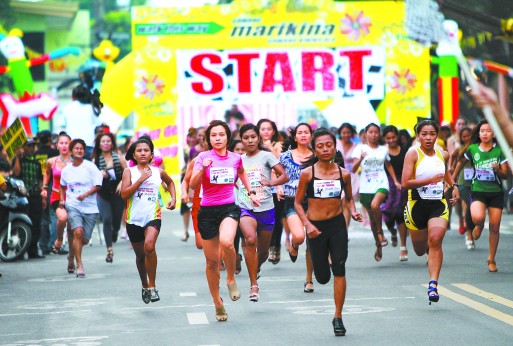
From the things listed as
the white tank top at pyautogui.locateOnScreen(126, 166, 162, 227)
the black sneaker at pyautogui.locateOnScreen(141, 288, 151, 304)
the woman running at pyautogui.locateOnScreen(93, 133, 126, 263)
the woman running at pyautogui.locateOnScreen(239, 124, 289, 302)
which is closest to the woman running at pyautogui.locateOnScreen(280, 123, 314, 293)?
the woman running at pyautogui.locateOnScreen(239, 124, 289, 302)

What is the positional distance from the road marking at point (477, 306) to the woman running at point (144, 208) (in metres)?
2.95

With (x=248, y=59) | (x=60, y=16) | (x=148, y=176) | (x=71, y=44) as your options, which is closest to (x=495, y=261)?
(x=148, y=176)

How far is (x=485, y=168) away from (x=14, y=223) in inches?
281

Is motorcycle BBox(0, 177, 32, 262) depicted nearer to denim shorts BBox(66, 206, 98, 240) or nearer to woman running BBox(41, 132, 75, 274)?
woman running BBox(41, 132, 75, 274)

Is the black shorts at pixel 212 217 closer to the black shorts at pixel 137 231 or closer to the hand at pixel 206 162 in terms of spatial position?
the hand at pixel 206 162

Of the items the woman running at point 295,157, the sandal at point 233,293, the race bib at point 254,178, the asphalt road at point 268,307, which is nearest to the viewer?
the asphalt road at point 268,307

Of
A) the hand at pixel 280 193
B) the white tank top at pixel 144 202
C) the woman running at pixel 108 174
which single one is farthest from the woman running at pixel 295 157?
the woman running at pixel 108 174

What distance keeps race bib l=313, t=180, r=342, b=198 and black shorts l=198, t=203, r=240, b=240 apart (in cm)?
107

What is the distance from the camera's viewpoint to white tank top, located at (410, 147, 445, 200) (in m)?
12.8

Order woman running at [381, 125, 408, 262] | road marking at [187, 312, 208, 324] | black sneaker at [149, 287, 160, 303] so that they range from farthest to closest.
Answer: woman running at [381, 125, 408, 262]
black sneaker at [149, 287, 160, 303]
road marking at [187, 312, 208, 324]

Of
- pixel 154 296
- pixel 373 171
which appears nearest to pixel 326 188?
pixel 154 296

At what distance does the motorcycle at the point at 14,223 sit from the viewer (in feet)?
61.0

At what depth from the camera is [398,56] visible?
33.5 m

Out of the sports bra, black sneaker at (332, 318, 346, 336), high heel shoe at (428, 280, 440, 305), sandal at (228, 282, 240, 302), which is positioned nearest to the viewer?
black sneaker at (332, 318, 346, 336)
